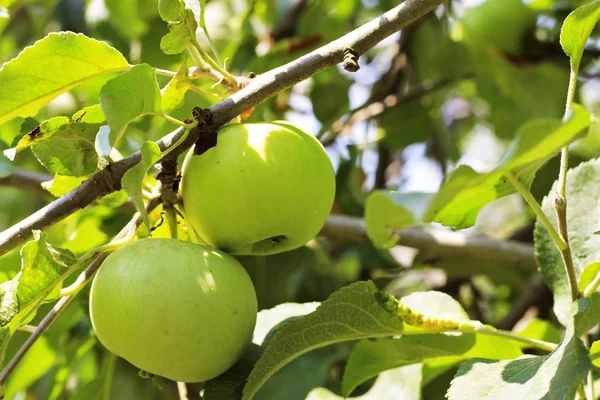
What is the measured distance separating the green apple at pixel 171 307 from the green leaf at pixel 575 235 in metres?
0.50

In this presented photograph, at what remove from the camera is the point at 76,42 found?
929mm

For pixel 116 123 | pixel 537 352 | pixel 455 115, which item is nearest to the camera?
pixel 116 123

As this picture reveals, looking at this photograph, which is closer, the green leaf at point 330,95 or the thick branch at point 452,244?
the thick branch at point 452,244

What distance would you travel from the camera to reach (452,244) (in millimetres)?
1565

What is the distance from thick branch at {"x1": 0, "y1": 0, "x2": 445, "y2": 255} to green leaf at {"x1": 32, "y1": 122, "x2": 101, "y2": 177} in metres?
0.09

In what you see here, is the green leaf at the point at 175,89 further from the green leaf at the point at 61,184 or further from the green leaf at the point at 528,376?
the green leaf at the point at 528,376

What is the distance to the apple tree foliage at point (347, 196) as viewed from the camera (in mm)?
806

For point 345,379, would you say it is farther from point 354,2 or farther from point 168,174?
point 354,2

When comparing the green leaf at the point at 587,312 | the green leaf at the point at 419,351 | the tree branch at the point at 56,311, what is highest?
the green leaf at the point at 587,312

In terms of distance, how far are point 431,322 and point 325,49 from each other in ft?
1.33

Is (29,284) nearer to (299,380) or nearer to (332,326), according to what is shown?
(332,326)

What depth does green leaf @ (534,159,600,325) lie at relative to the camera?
3.30 ft

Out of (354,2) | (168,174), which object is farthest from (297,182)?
(354,2)

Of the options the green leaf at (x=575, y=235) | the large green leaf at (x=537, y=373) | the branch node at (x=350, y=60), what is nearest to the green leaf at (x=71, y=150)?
the branch node at (x=350, y=60)
